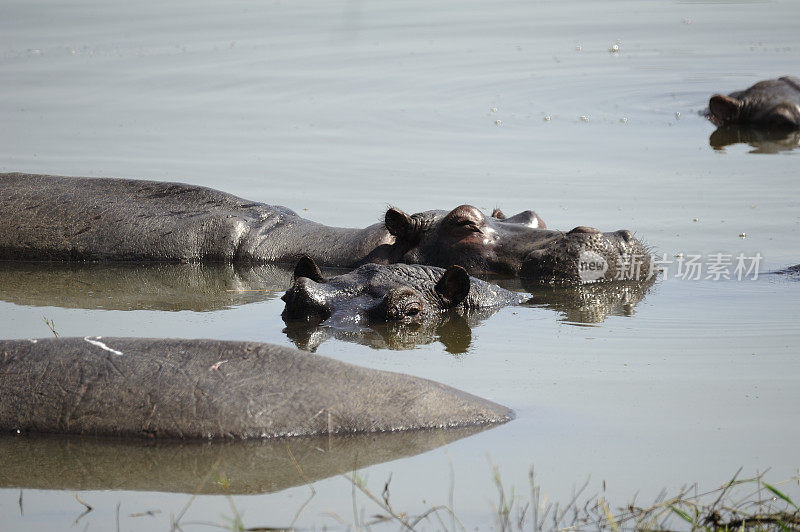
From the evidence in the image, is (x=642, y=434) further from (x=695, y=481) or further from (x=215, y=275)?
(x=215, y=275)

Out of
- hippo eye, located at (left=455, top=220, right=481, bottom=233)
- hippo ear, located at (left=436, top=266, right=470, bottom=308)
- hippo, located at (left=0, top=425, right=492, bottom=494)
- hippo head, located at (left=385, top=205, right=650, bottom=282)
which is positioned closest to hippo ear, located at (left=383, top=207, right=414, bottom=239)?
hippo head, located at (left=385, top=205, right=650, bottom=282)

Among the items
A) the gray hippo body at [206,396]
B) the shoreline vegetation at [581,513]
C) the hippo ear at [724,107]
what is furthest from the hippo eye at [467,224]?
the hippo ear at [724,107]

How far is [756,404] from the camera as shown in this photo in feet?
17.7

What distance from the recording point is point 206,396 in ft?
16.1

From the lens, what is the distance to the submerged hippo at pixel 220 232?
846 centimetres

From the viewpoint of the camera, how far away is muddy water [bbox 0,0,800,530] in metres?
4.68

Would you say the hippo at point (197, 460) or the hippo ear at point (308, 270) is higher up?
the hippo ear at point (308, 270)

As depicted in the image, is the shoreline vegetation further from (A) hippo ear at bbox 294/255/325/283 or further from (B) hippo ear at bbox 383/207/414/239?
(B) hippo ear at bbox 383/207/414/239

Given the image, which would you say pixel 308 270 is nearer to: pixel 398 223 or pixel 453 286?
pixel 453 286

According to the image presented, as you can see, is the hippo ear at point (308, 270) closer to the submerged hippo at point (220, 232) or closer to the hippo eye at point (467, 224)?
the submerged hippo at point (220, 232)

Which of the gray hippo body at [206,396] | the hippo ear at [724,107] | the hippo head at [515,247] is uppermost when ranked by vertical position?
the hippo ear at [724,107]

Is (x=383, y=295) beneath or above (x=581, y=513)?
above

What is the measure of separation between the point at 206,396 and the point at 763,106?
34.1 ft

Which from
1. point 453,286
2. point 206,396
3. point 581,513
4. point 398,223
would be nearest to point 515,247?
point 398,223
